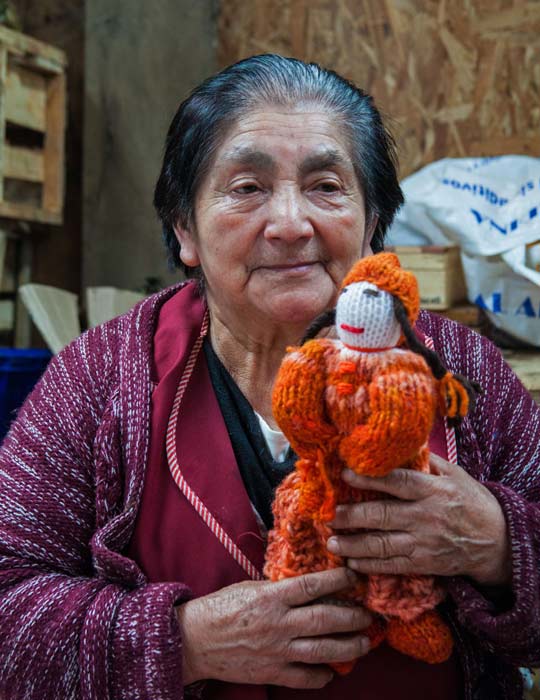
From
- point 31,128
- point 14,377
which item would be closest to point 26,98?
point 31,128

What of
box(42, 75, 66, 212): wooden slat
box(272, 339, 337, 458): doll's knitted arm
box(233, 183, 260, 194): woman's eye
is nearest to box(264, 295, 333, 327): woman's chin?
box(233, 183, 260, 194): woman's eye

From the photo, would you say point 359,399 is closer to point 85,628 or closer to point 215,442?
point 215,442

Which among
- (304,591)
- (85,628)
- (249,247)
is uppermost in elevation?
(249,247)

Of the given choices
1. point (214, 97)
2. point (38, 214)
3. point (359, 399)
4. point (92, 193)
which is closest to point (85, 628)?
point (359, 399)

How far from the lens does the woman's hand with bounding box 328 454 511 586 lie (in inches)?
39.9

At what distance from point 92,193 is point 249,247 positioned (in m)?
2.61

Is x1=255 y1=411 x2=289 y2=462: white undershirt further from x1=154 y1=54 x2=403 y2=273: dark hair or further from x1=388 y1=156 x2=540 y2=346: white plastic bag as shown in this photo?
x1=388 y1=156 x2=540 y2=346: white plastic bag

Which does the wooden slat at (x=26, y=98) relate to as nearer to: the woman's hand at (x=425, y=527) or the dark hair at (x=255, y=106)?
the dark hair at (x=255, y=106)

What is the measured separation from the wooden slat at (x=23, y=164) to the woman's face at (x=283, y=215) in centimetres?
207

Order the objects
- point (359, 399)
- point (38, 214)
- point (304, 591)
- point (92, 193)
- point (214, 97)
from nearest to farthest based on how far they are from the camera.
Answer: point (359, 399) → point (304, 591) → point (214, 97) → point (38, 214) → point (92, 193)

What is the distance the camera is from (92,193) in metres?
3.71

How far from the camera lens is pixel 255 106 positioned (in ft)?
4.41

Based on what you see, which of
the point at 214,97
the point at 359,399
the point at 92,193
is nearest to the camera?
the point at 359,399

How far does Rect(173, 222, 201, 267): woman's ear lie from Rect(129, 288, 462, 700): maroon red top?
0.28 metres
